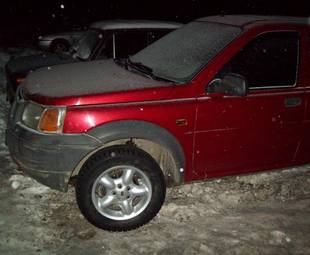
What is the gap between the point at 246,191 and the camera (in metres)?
4.46

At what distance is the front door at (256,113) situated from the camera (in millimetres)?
3654

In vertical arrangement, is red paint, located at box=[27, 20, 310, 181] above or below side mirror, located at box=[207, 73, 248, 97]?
below

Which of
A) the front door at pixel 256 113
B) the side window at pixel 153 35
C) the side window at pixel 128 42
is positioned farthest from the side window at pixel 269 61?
the side window at pixel 153 35

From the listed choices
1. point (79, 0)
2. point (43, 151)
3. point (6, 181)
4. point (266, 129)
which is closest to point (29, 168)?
point (43, 151)

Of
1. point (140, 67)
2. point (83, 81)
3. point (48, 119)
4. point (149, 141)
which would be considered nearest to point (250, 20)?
point (140, 67)

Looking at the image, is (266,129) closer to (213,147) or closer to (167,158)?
(213,147)

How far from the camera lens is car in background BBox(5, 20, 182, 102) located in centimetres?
649

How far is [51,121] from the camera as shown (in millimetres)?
3352

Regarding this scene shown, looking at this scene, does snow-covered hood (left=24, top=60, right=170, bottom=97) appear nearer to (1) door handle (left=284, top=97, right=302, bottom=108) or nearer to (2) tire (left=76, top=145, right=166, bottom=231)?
(2) tire (left=76, top=145, right=166, bottom=231)

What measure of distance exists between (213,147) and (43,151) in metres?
1.51

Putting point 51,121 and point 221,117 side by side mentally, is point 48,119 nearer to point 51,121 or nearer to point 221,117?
point 51,121

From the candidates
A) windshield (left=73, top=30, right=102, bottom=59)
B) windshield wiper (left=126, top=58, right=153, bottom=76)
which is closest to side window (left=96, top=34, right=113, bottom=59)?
windshield (left=73, top=30, right=102, bottom=59)

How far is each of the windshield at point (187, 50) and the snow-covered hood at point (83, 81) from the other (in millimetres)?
238

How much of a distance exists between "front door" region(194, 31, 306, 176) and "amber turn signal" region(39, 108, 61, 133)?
122cm
